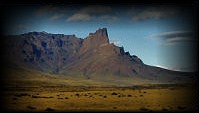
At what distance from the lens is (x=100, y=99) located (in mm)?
16141

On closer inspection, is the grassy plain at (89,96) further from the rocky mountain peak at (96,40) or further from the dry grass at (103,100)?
the rocky mountain peak at (96,40)

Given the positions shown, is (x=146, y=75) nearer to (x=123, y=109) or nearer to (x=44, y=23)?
(x=123, y=109)

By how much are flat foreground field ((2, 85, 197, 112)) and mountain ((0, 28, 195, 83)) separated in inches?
16.7

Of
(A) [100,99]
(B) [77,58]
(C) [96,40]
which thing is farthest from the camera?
(B) [77,58]

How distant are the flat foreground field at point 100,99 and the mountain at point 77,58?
16.7 inches

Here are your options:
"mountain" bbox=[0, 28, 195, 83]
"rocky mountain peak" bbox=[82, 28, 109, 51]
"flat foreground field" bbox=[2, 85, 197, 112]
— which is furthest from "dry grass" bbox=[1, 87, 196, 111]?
"rocky mountain peak" bbox=[82, 28, 109, 51]

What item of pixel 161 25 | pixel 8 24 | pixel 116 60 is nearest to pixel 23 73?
pixel 8 24

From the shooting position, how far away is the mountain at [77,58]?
1617 centimetres

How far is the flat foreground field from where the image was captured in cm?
1595

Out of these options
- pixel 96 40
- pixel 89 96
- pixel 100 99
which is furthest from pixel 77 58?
pixel 100 99

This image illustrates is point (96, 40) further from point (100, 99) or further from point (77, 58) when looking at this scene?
point (100, 99)

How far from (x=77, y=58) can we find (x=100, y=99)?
5.21 ft

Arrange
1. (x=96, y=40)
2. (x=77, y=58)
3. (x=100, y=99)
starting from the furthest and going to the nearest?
(x=77, y=58), (x=96, y=40), (x=100, y=99)

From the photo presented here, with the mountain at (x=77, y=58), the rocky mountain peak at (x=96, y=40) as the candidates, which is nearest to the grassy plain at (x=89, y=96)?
the mountain at (x=77, y=58)
